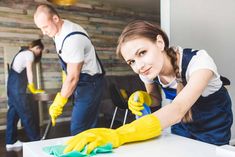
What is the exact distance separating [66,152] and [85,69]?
105cm

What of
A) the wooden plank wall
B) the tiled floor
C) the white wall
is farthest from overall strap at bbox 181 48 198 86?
the wooden plank wall

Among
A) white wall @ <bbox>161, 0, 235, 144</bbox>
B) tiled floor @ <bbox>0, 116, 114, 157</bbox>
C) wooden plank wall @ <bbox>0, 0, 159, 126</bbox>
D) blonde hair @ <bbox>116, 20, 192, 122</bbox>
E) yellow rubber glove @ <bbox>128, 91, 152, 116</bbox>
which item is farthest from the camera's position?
wooden plank wall @ <bbox>0, 0, 159, 126</bbox>

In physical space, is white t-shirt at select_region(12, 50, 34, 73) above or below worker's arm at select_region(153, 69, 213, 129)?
below

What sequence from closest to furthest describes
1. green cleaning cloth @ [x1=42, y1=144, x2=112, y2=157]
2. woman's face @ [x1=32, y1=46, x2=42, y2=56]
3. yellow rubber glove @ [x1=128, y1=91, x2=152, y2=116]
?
1. green cleaning cloth @ [x1=42, y1=144, x2=112, y2=157]
2. yellow rubber glove @ [x1=128, y1=91, x2=152, y2=116]
3. woman's face @ [x1=32, y1=46, x2=42, y2=56]

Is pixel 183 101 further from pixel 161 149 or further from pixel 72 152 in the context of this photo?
pixel 72 152

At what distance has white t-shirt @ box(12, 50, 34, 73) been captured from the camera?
2871 mm

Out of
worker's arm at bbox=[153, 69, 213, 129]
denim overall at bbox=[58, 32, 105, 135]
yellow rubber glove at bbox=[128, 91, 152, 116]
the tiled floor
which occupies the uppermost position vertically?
worker's arm at bbox=[153, 69, 213, 129]

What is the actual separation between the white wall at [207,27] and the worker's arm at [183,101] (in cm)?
101

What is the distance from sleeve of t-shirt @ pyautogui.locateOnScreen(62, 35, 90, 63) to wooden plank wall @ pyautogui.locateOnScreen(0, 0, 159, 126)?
2.10 m

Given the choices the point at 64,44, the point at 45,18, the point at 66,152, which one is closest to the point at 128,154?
the point at 66,152

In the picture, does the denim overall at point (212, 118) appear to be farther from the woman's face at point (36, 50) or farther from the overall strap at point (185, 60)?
the woman's face at point (36, 50)

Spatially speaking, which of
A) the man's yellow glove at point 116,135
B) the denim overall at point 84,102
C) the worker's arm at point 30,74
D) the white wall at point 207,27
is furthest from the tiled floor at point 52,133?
the man's yellow glove at point 116,135

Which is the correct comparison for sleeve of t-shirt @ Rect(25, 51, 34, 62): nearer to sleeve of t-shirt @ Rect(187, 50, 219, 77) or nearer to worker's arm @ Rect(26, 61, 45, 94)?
worker's arm @ Rect(26, 61, 45, 94)

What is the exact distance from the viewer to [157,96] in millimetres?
1162
